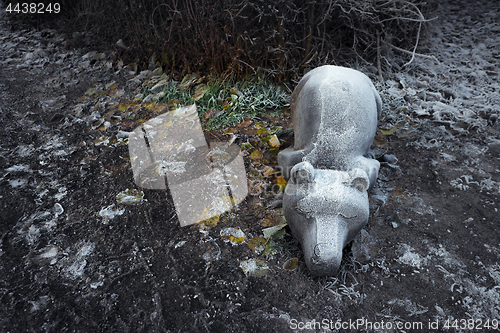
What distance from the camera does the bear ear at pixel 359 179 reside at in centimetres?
225

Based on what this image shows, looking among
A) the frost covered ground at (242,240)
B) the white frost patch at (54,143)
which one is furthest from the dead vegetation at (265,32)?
the white frost patch at (54,143)

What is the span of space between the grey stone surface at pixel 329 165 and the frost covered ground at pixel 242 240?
311 mm

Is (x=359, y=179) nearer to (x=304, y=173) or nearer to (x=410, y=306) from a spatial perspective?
(x=304, y=173)

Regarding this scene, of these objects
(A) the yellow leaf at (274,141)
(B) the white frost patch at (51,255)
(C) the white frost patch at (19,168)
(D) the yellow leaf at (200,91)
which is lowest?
(B) the white frost patch at (51,255)

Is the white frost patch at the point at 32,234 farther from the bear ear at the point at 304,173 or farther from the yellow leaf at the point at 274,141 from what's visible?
the yellow leaf at the point at 274,141

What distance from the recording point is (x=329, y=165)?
2.50 meters

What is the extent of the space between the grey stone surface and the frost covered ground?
1.02 ft

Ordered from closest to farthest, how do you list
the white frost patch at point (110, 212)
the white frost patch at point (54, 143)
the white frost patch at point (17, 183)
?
the white frost patch at point (110, 212) < the white frost patch at point (17, 183) < the white frost patch at point (54, 143)

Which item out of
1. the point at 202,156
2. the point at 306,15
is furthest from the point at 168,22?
the point at 202,156

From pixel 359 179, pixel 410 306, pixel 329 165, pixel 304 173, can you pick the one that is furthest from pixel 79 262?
pixel 410 306

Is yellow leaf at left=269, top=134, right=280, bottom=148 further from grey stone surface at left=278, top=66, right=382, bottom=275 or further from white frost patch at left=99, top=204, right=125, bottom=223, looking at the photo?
white frost patch at left=99, top=204, right=125, bottom=223

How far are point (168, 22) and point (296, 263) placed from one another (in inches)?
150

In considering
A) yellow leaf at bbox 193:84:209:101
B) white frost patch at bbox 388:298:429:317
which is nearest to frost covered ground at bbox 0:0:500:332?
white frost patch at bbox 388:298:429:317

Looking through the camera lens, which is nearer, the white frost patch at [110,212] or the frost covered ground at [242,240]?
the frost covered ground at [242,240]
